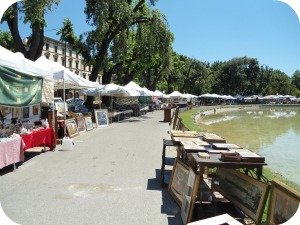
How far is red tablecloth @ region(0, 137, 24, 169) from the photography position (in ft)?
28.0

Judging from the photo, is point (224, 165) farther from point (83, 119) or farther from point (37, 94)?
point (83, 119)

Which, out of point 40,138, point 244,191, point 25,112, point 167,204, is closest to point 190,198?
point 244,191

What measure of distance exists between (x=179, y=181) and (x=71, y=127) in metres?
10.0

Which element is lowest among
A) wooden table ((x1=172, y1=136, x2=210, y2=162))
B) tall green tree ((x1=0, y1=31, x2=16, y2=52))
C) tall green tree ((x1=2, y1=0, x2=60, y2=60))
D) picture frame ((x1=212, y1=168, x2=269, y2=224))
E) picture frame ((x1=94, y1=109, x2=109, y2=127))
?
picture frame ((x1=94, y1=109, x2=109, y2=127))

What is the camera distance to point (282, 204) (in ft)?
16.3

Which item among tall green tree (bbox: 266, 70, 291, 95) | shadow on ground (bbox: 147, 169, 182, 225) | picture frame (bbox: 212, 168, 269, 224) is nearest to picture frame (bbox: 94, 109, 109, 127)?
shadow on ground (bbox: 147, 169, 182, 225)

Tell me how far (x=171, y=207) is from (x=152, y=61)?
112 ft

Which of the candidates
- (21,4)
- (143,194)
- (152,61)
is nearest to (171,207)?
(143,194)

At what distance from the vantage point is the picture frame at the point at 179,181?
6.45 metres

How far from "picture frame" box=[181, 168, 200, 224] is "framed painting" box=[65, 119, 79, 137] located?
10223 mm

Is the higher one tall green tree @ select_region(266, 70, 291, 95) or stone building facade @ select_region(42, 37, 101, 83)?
stone building facade @ select_region(42, 37, 101, 83)

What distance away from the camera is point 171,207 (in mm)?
6324

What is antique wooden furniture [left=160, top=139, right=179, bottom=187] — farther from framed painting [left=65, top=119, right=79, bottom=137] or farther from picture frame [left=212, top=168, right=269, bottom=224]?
framed painting [left=65, top=119, right=79, bottom=137]

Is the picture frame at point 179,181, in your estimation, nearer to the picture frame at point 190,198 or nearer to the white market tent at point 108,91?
the picture frame at point 190,198
